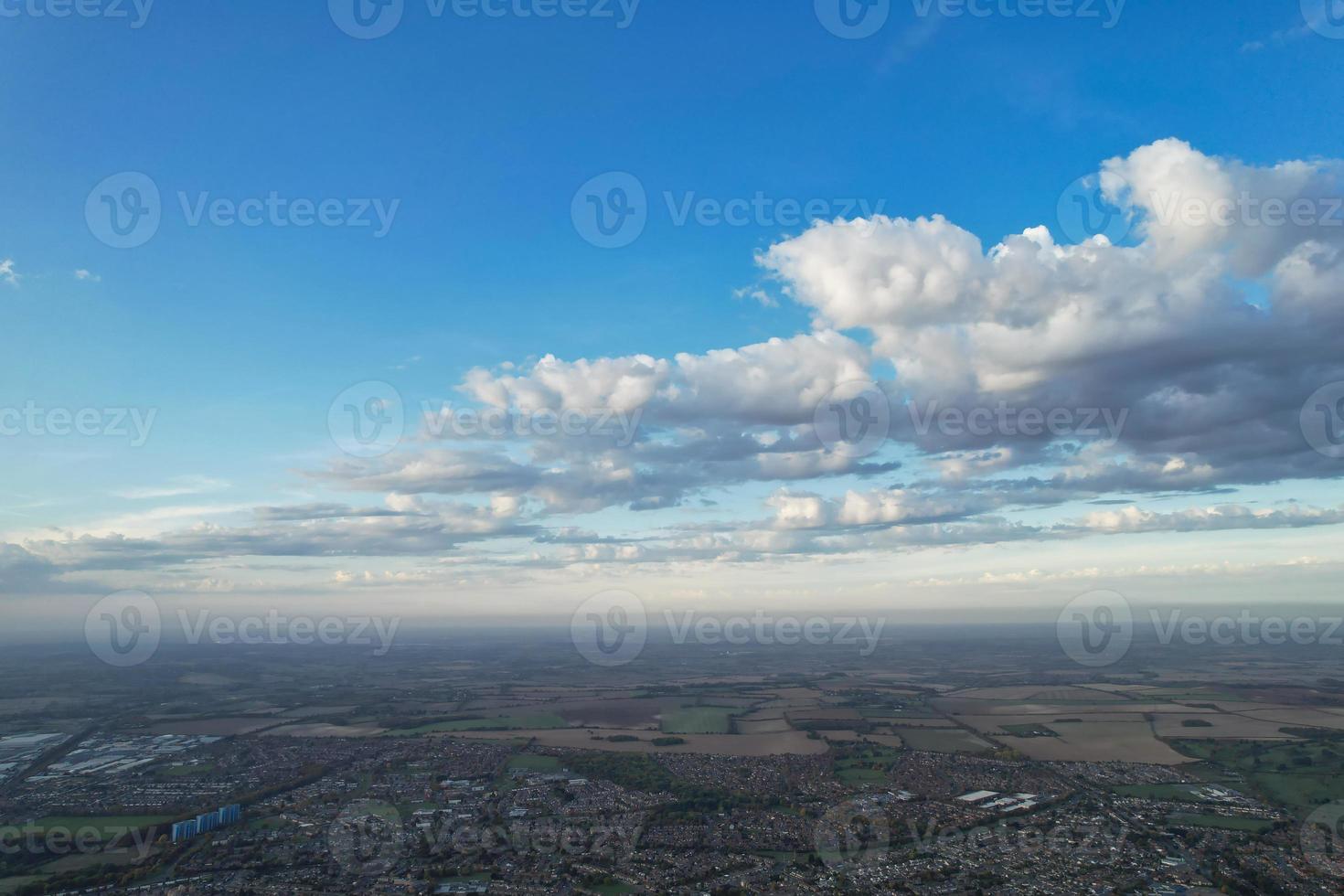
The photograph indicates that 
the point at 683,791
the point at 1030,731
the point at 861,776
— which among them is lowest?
the point at 1030,731

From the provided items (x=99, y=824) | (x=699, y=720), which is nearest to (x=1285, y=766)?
(x=699, y=720)

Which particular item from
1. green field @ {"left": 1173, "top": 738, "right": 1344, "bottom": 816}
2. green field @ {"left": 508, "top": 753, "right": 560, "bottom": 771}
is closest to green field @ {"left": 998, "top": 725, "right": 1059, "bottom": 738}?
green field @ {"left": 1173, "top": 738, "right": 1344, "bottom": 816}

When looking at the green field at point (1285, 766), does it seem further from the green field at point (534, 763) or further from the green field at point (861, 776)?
the green field at point (534, 763)

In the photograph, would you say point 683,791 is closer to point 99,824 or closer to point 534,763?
point 534,763

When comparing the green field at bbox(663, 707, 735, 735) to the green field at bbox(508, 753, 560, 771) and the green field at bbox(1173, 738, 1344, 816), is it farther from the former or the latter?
the green field at bbox(1173, 738, 1344, 816)

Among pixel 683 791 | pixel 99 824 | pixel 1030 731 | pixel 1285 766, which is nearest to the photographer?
pixel 99 824

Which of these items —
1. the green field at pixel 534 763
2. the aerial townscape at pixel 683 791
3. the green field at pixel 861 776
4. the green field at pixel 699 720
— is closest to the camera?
the aerial townscape at pixel 683 791

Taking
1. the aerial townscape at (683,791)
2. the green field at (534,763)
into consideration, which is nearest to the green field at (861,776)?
the aerial townscape at (683,791)

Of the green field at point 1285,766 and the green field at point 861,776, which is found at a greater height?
the green field at point 1285,766

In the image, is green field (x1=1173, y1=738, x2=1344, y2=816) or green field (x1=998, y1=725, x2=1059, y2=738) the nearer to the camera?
green field (x1=1173, y1=738, x2=1344, y2=816)
